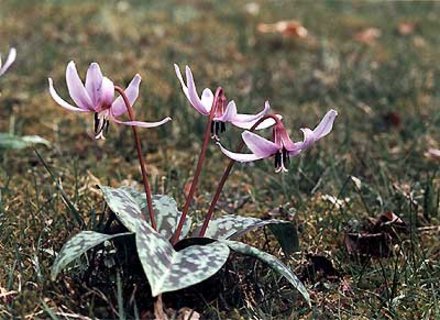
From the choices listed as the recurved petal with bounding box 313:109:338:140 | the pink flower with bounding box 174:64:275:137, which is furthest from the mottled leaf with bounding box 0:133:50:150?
the recurved petal with bounding box 313:109:338:140

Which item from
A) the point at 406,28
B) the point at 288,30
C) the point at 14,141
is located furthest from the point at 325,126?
the point at 406,28

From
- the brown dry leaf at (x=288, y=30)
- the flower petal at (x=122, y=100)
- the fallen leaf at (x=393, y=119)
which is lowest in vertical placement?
the fallen leaf at (x=393, y=119)

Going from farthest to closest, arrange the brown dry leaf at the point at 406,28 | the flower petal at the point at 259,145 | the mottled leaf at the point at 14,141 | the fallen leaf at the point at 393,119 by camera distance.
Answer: the brown dry leaf at the point at 406,28 → the fallen leaf at the point at 393,119 → the mottled leaf at the point at 14,141 → the flower petal at the point at 259,145

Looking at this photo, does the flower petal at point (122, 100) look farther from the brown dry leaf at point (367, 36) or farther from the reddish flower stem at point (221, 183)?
the brown dry leaf at point (367, 36)

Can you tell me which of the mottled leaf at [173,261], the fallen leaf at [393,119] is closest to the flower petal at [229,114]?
the mottled leaf at [173,261]

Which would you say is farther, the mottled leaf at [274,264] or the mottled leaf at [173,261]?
the mottled leaf at [274,264]

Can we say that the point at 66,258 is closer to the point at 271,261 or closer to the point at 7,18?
the point at 271,261

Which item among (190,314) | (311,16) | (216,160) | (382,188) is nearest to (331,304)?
(190,314)
